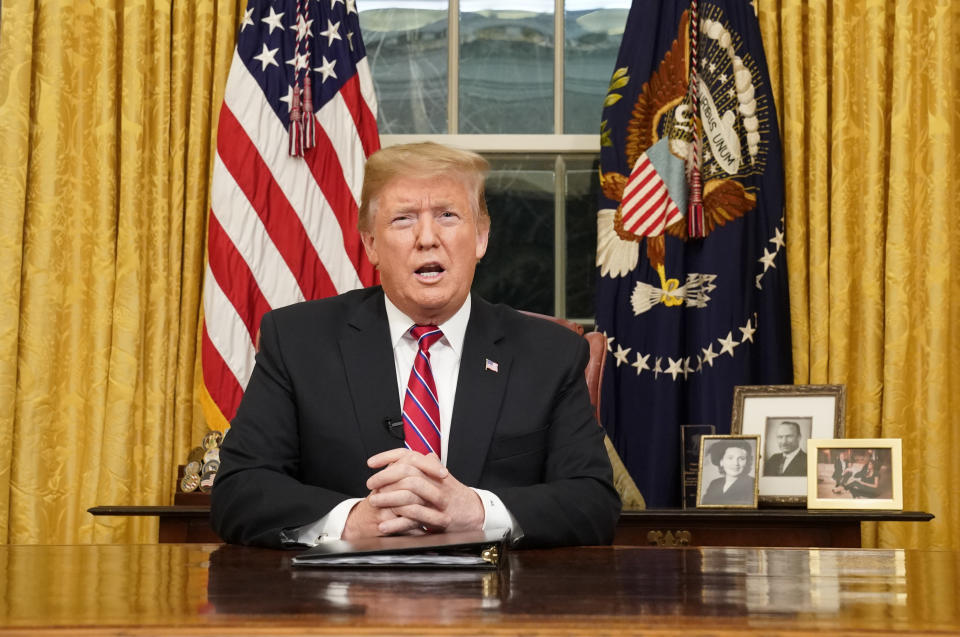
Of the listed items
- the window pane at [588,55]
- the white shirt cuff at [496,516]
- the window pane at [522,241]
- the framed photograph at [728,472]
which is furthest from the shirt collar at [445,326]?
the window pane at [588,55]

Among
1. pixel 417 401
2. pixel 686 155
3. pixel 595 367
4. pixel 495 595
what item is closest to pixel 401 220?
pixel 417 401

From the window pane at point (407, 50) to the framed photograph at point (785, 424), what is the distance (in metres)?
1.63

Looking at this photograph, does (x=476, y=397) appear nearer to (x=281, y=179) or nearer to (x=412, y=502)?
(x=412, y=502)

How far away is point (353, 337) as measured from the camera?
2.06 meters

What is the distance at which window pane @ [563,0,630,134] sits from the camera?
405 cm

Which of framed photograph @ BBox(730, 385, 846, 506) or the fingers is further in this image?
framed photograph @ BBox(730, 385, 846, 506)

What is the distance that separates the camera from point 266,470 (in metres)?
1.86

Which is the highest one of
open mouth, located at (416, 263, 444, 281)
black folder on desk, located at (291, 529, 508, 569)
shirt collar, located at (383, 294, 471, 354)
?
open mouth, located at (416, 263, 444, 281)

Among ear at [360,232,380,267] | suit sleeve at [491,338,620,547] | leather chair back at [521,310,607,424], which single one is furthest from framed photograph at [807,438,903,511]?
ear at [360,232,380,267]

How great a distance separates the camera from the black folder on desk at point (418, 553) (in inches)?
50.1

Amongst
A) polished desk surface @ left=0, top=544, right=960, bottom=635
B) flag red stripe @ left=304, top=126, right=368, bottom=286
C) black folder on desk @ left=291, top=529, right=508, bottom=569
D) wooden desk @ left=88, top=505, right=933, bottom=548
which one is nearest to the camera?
polished desk surface @ left=0, top=544, right=960, bottom=635

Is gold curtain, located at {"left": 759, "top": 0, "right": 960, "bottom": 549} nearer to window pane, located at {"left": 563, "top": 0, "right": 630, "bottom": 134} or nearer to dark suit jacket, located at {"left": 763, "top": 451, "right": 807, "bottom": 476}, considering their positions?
dark suit jacket, located at {"left": 763, "top": 451, "right": 807, "bottom": 476}

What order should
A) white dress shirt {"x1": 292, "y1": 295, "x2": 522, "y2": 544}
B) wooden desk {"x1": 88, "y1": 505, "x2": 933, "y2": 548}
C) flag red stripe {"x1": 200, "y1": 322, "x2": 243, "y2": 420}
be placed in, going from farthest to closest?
flag red stripe {"x1": 200, "y1": 322, "x2": 243, "y2": 420} < wooden desk {"x1": 88, "y1": 505, "x2": 933, "y2": 548} < white dress shirt {"x1": 292, "y1": 295, "x2": 522, "y2": 544}

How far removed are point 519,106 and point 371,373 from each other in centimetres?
231
